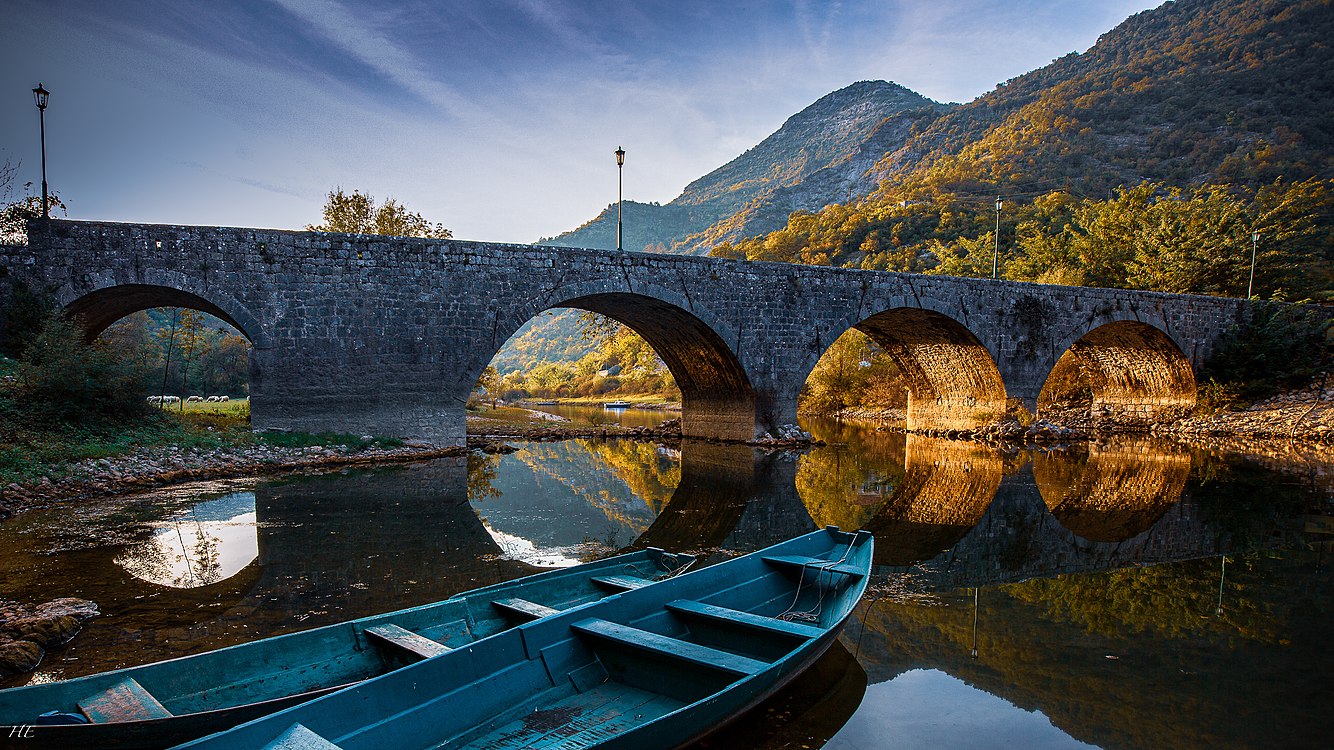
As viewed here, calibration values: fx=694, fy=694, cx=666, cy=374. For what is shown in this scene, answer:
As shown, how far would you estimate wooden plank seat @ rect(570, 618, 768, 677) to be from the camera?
11.7 ft

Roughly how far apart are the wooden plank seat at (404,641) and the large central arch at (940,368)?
17.8m

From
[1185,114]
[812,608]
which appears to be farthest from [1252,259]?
[1185,114]

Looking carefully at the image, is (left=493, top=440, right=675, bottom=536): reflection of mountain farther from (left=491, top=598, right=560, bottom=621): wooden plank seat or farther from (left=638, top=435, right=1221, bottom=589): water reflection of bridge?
(left=491, top=598, right=560, bottom=621): wooden plank seat

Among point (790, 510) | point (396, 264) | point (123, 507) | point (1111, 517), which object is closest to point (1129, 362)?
point (1111, 517)

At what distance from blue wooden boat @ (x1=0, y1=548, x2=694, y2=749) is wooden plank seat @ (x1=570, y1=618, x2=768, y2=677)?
1.84 feet

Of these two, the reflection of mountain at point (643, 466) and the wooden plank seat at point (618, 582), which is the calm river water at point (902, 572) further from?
the wooden plank seat at point (618, 582)

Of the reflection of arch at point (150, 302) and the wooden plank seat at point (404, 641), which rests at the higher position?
the reflection of arch at point (150, 302)

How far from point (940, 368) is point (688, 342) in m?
10.1

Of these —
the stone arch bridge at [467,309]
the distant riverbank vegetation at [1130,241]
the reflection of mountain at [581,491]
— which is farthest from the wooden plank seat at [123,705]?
the distant riverbank vegetation at [1130,241]

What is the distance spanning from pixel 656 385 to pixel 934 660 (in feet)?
158


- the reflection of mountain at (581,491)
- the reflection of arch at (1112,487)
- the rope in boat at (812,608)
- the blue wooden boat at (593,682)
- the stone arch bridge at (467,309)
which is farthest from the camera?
the stone arch bridge at (467,309)

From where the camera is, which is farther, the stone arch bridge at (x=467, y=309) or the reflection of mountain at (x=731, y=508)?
the stone arch bridge at (x=467, y=309)

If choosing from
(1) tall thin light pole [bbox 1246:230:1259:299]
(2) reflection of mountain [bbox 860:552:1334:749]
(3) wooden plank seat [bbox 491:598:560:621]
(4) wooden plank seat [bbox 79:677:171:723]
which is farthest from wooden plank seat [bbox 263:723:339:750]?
(1) tall thin light pole [bbox 1246:230:1259:299]

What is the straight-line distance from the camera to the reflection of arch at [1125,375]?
968 inches
